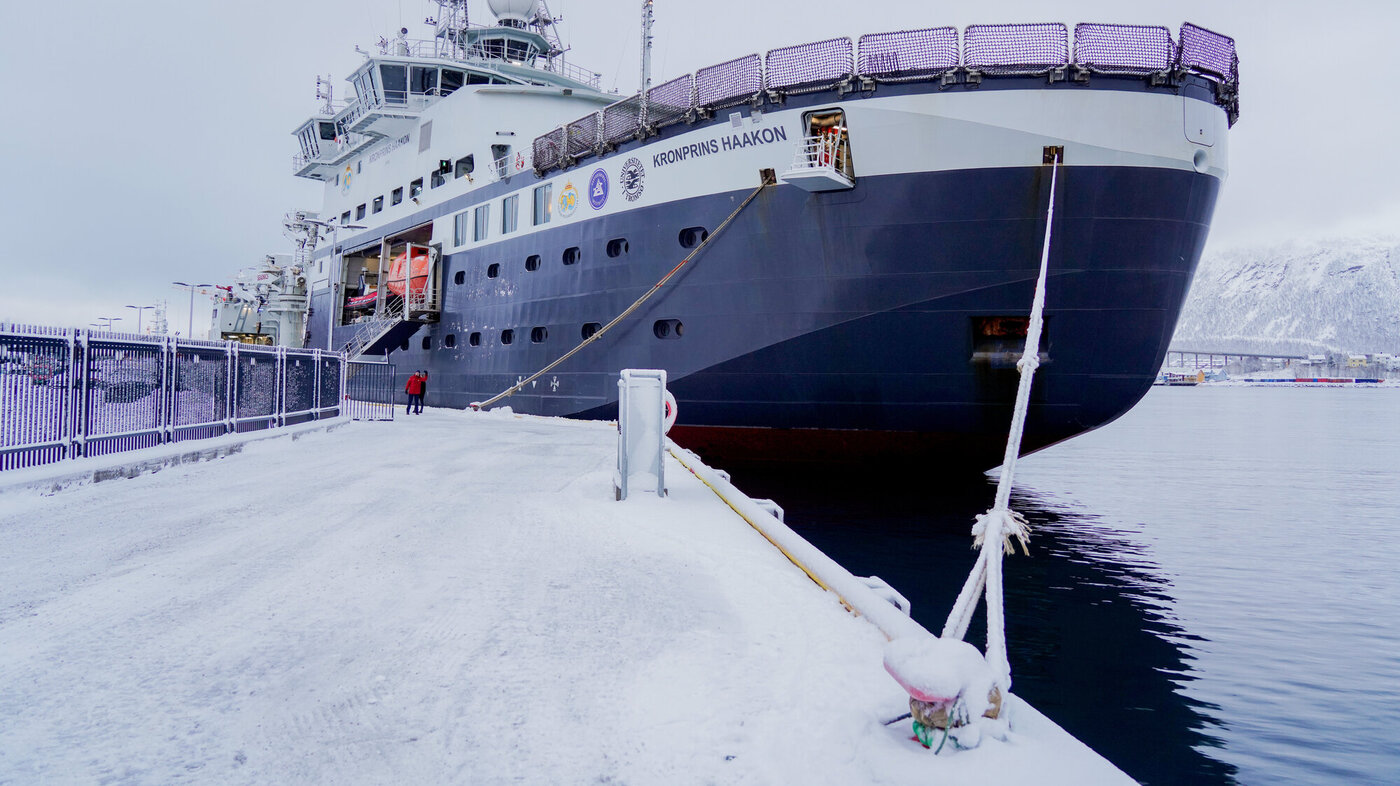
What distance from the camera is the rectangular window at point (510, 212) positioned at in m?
22.0

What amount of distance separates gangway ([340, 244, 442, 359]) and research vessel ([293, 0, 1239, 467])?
561 centimetres

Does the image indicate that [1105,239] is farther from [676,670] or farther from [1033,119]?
[676,670]

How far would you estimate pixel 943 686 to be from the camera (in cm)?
263

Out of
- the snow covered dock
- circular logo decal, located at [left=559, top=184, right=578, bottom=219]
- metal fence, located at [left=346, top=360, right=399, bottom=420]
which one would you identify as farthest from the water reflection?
metal fence, located at [left=346, top=360, right=399, bottom=420]

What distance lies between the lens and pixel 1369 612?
926 cm

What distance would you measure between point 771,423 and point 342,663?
13.0m

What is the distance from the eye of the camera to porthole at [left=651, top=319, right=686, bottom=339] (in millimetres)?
17234

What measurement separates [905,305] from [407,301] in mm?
16613

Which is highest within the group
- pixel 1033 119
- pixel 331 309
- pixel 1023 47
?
pixel 1023 47

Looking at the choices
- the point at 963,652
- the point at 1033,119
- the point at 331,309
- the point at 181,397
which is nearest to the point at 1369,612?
the point at 1033,119

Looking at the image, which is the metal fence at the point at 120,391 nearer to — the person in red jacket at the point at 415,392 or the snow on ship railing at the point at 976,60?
the person in red jacket at the point at 415,392

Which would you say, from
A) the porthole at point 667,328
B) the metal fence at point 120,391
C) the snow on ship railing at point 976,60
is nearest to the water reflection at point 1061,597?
the porthole at point 667,328

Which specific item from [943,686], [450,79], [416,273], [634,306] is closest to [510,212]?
[416,273]

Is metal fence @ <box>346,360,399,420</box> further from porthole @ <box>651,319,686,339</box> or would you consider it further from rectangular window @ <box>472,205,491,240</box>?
porthole @ <box>651,319,686,339</box>
